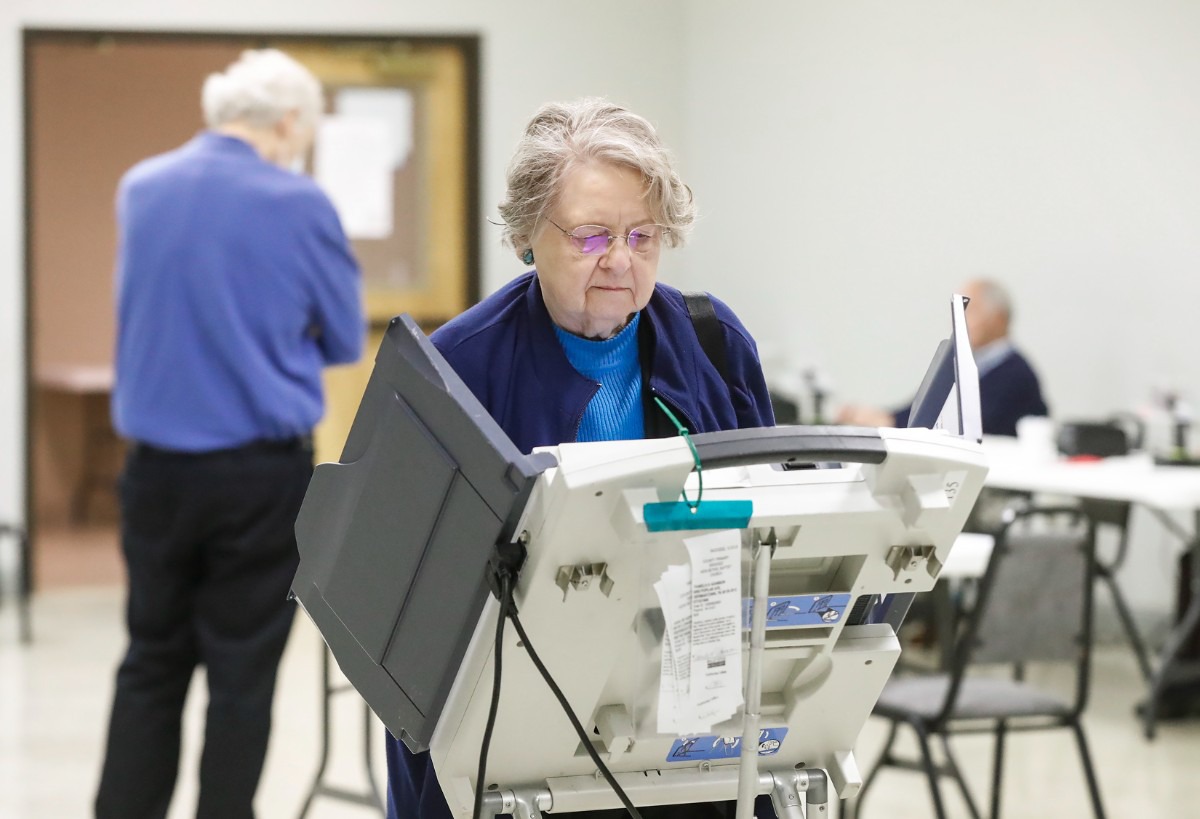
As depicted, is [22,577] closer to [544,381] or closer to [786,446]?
[544,381]

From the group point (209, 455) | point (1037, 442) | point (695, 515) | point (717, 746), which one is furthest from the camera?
point (1037, 442)

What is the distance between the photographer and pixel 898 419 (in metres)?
5.31

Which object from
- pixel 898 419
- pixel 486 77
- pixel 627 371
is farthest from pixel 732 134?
pixel 627 371

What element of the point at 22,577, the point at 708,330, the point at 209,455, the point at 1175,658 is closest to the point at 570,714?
the point at 708,330

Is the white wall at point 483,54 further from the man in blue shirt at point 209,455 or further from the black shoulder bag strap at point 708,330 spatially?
the black shoulder bag strap at point 708,330

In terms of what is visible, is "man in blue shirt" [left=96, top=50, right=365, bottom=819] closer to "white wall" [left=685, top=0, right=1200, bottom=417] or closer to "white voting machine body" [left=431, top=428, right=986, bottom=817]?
"white voting machine body" [left=431, top=428, right=986, bottom=817]

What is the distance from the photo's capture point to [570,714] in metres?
1.24

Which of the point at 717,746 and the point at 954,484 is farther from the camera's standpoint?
the point at 717,746

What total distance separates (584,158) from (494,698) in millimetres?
577

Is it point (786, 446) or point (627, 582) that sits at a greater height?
point (786, 446)

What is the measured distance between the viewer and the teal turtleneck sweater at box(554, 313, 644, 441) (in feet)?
5.25

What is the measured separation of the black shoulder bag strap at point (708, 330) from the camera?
1.64m

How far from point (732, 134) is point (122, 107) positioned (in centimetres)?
396

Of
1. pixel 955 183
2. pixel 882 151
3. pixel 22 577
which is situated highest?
pixel 882 151
